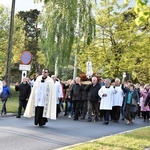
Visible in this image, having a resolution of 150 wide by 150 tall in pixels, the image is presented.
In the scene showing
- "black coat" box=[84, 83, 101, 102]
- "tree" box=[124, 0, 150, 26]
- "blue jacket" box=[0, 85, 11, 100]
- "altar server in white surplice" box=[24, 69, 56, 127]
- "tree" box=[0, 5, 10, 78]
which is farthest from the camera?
"tree" box=[0, 5, 10, 78]

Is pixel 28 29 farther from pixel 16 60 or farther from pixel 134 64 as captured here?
pixel 134 64

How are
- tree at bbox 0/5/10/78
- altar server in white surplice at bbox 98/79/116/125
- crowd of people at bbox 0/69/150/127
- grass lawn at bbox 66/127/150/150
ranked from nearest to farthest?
grass lawn at bbox 66/127/150/150 → altar server in white surplice at bbox 98/79/116/125 → crowd of people at bbox 0/69/150/127 → tree at bbox 0/5/10/78

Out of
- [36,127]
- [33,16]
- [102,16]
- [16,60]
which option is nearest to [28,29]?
[33,16]

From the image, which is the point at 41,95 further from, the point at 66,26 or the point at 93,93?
the point at 66,26

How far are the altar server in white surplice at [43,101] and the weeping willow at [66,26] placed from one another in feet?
58.5

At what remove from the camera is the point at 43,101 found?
44.1 feet

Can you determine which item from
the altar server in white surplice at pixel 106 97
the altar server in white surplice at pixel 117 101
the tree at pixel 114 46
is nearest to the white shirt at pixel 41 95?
the altar server in white surplice at pixel 106 97

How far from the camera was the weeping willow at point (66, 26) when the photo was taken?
1232 inches

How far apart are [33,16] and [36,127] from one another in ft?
173

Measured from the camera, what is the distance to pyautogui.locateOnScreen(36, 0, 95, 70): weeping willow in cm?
3130

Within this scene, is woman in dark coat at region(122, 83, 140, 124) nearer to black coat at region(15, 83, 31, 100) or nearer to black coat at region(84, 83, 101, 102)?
black coat at region(84, 83, 101, 102)

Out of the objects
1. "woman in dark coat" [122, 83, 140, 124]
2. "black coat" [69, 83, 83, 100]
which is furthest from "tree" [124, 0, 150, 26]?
"black coat" [69, 83, 83, 100]

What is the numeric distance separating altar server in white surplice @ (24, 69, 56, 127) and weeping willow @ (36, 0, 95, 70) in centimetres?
1784

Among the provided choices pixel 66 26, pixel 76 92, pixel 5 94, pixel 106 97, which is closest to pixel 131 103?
pixel 106 97
